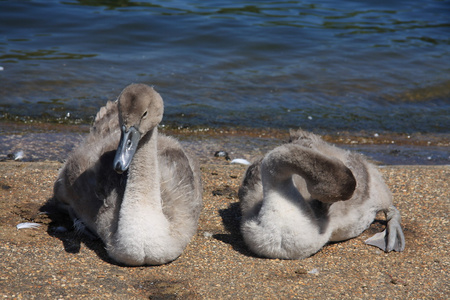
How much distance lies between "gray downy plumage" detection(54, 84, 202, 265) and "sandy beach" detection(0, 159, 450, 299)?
211 mm

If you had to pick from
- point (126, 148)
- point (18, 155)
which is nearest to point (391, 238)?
point (126, 148)

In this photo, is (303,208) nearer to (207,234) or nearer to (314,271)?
(314,271)

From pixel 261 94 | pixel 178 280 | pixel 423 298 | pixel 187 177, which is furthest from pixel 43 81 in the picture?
pixel 423 298

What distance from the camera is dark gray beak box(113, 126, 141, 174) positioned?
4.84 meters

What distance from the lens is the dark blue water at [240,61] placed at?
37.8 ft

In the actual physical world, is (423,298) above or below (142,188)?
below

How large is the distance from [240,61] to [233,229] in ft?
28.1

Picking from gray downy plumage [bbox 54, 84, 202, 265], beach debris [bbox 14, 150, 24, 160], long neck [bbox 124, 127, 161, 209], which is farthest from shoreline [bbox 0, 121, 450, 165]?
long neck [bbox 124, 127, 161, 209]

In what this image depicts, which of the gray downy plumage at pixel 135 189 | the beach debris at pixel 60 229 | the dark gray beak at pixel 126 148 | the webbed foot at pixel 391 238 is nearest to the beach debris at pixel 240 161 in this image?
the gray downy plumage at pixel 135 189

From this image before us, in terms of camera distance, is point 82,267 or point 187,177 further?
point 187,177

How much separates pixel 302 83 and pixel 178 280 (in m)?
8.75

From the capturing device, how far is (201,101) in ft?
39.0

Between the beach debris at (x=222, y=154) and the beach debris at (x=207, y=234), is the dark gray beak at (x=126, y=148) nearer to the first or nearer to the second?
the beach debris at (x=207, y=234)

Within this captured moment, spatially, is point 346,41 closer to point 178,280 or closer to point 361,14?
point 361,14
